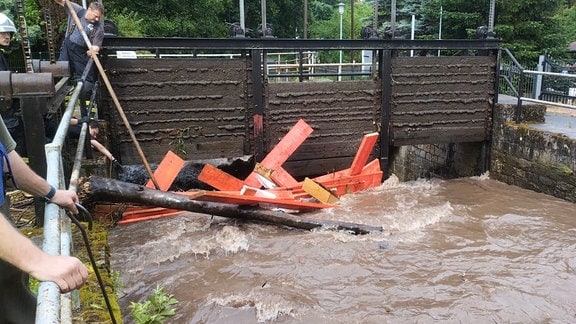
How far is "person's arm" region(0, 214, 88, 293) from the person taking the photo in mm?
1405

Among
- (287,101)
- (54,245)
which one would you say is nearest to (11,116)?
(54,245)

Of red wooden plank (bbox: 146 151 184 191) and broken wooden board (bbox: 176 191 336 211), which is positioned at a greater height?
red wooden plank (bbox: 146 151 184 191)

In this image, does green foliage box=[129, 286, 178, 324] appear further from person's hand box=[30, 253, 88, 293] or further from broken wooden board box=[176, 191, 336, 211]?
person's hand box=[30, 253, 88, 293]

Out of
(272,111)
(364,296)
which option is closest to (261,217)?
(364,296)

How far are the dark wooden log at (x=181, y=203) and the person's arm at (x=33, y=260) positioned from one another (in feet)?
12.9

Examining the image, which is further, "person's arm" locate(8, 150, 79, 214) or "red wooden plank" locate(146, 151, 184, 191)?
"red wooden plank" locate(146, 151, 184, 191)

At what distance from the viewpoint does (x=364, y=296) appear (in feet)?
15.6

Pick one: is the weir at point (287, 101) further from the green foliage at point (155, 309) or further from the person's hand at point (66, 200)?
the person's hand at point (66, 200)

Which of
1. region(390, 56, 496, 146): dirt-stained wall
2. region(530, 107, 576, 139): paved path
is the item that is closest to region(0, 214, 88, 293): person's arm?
region(390, 56, 496, 146): dirt-stained wall

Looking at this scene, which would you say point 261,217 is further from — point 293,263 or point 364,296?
point 364,296

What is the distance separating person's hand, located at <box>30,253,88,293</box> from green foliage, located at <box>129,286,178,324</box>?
8.43ft

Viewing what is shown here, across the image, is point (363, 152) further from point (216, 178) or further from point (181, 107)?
point (181, 107)

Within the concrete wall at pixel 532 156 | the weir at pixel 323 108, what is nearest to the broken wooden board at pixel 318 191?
the weir at pixel 323 108

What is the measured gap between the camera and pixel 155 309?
14.1ft
